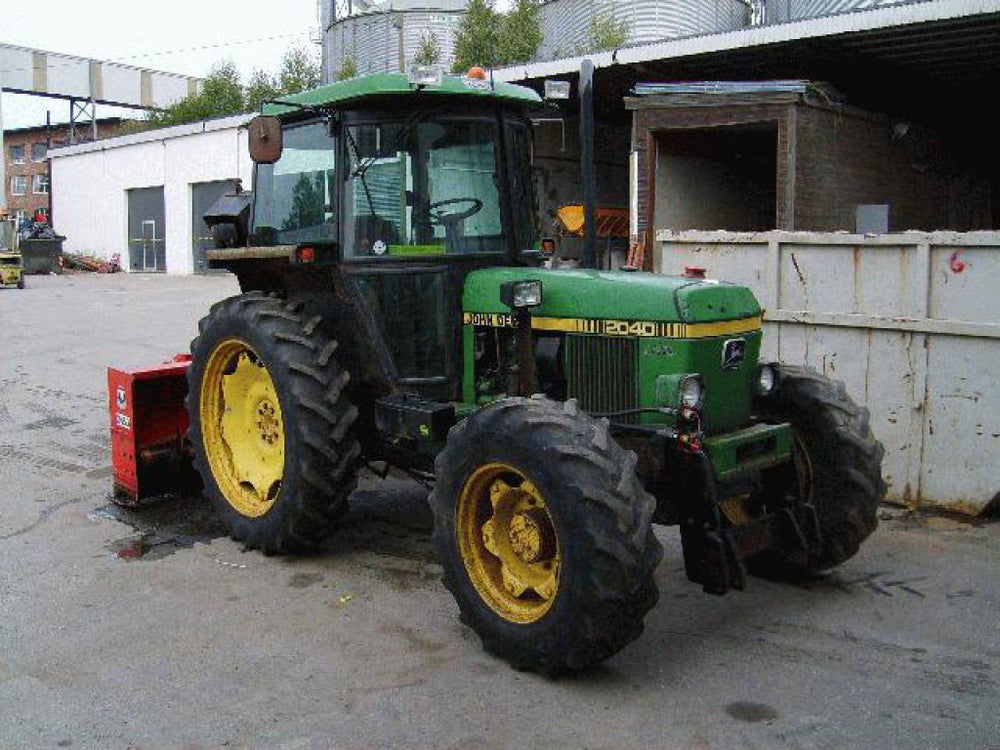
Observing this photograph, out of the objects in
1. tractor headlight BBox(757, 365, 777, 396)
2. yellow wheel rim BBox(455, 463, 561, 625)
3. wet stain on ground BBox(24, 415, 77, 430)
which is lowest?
wet stain on ground BBox(24, 415, 77, 430)

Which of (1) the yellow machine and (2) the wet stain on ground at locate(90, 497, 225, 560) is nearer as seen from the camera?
(2) the wet stain on ground at locate(90, 497, 225, 560)

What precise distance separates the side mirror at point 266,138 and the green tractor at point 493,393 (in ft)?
0.04

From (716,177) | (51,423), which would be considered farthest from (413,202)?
(716,177)

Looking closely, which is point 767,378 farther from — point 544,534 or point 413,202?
point 413,202

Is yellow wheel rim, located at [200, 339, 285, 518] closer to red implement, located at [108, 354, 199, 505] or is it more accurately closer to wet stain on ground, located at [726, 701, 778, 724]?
red implement, located at [108, 354, 199, 505]

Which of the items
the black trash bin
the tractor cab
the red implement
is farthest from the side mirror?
the black trash bin

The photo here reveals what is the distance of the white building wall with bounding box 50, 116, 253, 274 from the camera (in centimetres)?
3189

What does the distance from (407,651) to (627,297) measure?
1.91 metres

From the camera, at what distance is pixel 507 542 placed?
4688 millimetres

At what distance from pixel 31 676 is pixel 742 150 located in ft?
42.1

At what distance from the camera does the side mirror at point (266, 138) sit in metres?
5.45

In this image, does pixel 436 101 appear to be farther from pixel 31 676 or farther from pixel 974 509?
pixel 974 509

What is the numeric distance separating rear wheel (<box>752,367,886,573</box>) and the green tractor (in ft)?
0.04

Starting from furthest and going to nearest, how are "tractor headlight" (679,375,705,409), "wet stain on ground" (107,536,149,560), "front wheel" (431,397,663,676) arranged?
"wet stain on ground" (107,536,149,560) → "tractor headlight" (679,375,705,409) → "front wheel" (431,397,663,676)
